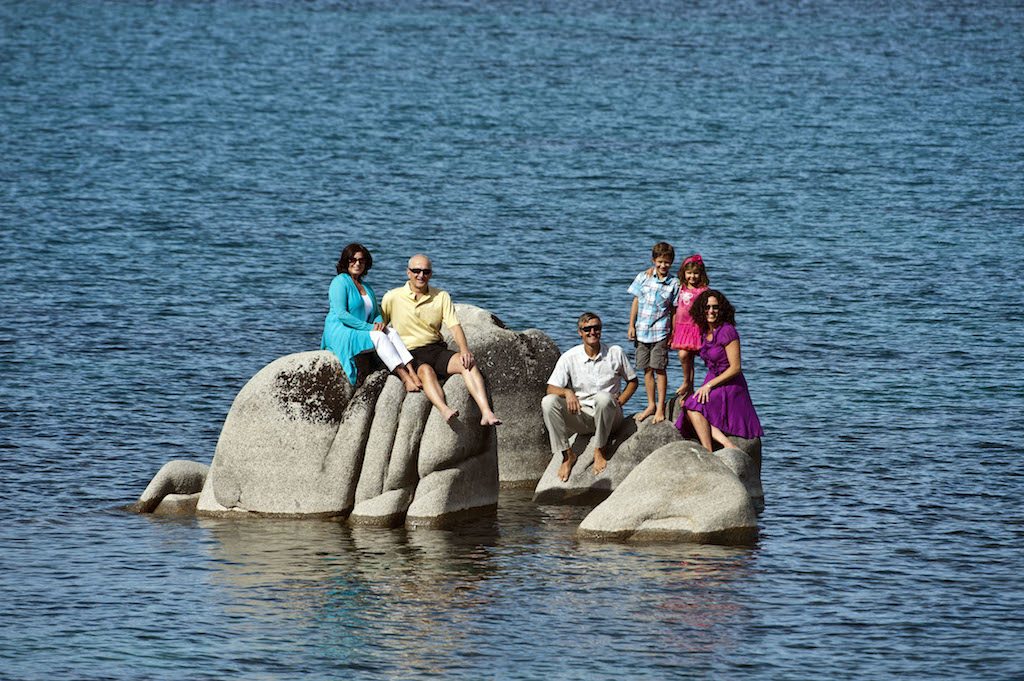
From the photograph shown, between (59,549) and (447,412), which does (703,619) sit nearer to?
(447,412)

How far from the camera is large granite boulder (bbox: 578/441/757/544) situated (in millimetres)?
21391

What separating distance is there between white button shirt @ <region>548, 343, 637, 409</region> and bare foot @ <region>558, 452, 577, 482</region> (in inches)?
30.4

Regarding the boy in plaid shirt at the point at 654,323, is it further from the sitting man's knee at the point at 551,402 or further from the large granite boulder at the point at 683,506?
the large granite boulder at the point at 683,506

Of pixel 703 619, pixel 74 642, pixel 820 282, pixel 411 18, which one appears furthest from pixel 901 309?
pixel 411 18

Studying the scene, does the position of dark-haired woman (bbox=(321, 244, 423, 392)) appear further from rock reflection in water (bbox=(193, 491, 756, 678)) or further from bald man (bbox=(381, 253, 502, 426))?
rock reflection in water (bbox=(193, 491, 756, 678))

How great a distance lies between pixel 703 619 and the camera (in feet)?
60.6

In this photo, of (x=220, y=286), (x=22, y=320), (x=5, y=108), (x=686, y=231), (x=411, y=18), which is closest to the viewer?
(x=22, y=320)

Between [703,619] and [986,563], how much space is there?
4.36m

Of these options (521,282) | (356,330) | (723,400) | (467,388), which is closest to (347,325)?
(356,330)

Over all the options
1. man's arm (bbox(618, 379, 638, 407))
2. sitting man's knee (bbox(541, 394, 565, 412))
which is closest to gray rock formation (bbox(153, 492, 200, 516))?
sitting man's knee (bbox(541, 394, 565, 412))

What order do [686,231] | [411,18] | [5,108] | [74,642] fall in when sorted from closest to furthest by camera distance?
[74,642]
[686,231]
[5,108]
[411,18]

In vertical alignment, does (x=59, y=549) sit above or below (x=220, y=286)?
below

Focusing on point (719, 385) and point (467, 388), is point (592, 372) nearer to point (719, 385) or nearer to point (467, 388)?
point (719, 385)

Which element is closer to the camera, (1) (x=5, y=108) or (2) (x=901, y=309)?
(2) (x=901, y=309)
